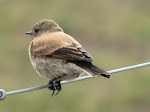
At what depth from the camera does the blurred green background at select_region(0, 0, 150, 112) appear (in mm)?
11273

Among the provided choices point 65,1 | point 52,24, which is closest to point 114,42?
point 65,1

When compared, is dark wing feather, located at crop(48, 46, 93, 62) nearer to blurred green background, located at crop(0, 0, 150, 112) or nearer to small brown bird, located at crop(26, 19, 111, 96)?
small brown bird, located at crop(26, 19, 111, 96)

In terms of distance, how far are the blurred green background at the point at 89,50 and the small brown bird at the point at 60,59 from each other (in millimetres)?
3286

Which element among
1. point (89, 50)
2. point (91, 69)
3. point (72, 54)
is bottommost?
point (89, 50)

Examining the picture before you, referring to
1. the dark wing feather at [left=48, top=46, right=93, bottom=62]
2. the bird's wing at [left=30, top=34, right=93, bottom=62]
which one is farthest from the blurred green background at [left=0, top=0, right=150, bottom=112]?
the dark wing feather at [left=48, top=46, right=93, bottom=62]

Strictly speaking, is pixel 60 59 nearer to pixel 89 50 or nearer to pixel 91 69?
pixel 91 69

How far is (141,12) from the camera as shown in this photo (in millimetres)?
16578

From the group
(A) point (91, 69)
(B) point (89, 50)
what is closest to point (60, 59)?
(A) point (91, 69)

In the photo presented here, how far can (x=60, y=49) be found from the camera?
7.25 metres

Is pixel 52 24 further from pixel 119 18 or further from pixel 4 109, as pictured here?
pixel 119 18

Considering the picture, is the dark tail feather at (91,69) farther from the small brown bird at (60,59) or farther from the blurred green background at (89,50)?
the blurred green background at (89,50)

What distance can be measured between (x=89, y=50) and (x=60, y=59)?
6.70 meters

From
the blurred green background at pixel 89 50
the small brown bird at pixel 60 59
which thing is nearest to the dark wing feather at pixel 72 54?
the small brown bird at pixel 60 59

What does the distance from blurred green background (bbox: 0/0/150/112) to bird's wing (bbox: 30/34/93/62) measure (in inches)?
128
